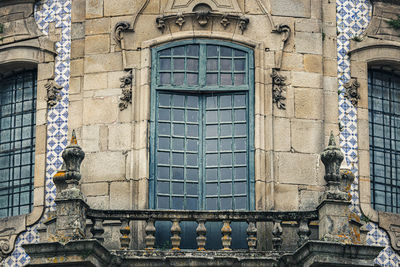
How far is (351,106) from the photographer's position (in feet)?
82.6

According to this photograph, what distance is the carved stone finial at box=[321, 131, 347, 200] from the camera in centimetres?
2222

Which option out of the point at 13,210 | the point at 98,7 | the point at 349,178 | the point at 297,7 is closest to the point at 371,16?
the point at 297,7

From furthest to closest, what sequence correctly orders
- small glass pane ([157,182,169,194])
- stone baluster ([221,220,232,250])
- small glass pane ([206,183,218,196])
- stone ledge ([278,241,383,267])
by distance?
small glass pane ([206,183,218,196]) < small glass pane ([157,182,169,194]) < stone baluster ([221,220,232,250]) < stone ledge ([278,241,383,267])

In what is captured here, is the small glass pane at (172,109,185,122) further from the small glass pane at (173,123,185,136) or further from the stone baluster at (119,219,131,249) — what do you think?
the stone baluster at (119,219,131,249)

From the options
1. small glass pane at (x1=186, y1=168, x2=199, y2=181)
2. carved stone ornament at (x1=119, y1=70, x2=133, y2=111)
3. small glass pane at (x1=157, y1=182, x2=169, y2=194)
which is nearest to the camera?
small glass pane at (x1=157, y1=182, x2=169, y2=194)

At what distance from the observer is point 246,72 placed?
24641mm

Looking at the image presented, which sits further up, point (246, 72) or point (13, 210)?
point (246, 72)

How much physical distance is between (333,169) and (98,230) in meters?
4.14

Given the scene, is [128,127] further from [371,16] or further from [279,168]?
[371,16]

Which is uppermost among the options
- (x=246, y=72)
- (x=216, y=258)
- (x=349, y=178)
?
(x=246, y=72)

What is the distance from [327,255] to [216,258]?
1875 mm

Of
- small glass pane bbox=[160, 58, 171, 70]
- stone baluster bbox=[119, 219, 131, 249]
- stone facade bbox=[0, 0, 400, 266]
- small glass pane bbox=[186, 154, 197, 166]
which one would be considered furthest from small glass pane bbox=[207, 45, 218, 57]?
stone baluster bbox=[119, 219, 131, 249]

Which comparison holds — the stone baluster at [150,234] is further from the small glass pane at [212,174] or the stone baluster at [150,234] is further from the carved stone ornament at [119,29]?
the carved stone ornament at [119,29]

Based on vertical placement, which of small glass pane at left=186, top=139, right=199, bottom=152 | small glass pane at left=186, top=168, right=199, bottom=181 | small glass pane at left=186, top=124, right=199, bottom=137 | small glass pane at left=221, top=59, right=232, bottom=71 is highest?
small glass pane at left=221, top=59, right=232, bottom=71
